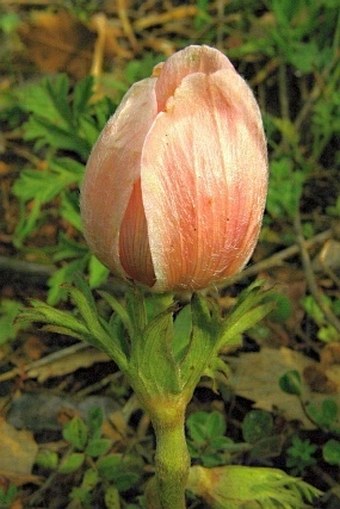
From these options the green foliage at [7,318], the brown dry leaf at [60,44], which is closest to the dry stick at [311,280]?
the green foliage at [7,318]

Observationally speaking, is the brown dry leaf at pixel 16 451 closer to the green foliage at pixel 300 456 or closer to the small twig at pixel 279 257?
the green foliage at pixel 300 456

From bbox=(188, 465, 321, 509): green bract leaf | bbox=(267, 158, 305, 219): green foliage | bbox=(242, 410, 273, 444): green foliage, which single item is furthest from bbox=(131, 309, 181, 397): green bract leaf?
bbox=(267, 158, 305, 219): green foliage

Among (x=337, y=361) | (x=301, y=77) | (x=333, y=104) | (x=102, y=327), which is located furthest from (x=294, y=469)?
(x=301, y=77)

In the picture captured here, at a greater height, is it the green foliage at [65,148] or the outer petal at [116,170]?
the outer petal at [116,170]

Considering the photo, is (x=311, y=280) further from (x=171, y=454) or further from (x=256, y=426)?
(x=171, y=454)

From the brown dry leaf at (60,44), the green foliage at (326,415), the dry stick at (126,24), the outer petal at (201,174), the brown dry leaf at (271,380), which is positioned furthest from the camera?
the dry stick at (126,24)

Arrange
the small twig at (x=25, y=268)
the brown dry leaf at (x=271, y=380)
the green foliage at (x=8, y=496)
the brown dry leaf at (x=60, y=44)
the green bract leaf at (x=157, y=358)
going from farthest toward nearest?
the brown dry leaf at (x=60, y=44) → the small twig at (x=25, y=268) → the brown dry leaf at (x=271, y=380) → the green foliage at (x=8, y=496) → the green bract leaf at (x=157, y=358)

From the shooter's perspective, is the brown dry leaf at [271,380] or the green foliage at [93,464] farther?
the brown dry leaf at [271,380]
